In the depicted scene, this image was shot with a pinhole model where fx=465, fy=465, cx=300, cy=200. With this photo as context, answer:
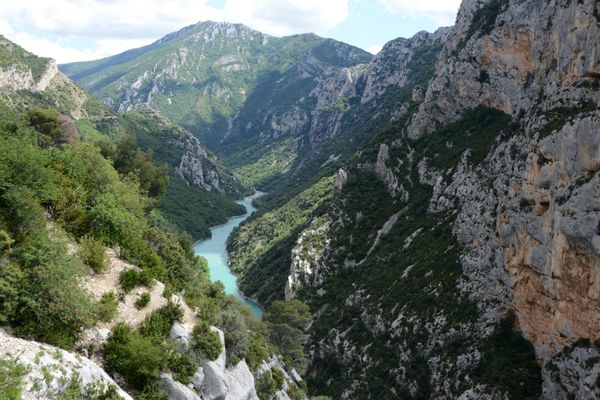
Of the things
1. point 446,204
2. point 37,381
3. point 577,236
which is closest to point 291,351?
point 446,204

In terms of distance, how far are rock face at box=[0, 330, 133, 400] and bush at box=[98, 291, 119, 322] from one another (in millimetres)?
2815

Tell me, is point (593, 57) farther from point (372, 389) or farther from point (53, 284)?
point (53, 284)

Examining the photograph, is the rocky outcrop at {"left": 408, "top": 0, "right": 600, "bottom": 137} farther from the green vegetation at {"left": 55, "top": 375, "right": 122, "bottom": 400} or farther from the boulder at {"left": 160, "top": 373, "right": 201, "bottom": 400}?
the green vegetation at {"left": 55, "top": 375, "right": 122, "bottom": 400}

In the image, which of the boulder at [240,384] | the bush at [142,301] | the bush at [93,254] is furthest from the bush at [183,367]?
the bush at [93,254]

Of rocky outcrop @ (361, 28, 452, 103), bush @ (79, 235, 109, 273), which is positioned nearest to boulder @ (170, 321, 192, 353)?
bush @ (79, 235, 109, 273)

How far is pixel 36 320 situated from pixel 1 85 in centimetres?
13360

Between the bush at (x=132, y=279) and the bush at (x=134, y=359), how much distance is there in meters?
3.55

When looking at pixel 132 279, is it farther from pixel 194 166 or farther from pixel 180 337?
pixel 194 166

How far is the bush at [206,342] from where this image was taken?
2100cm

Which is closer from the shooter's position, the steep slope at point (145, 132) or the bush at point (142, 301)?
the bush at point (142, 301)

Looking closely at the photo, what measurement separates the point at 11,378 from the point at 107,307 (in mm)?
5948

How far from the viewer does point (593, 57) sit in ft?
120

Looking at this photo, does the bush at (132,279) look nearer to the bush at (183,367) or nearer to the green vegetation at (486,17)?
the bush at (183,367)

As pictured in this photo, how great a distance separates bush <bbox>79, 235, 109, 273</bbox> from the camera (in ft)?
69.3
